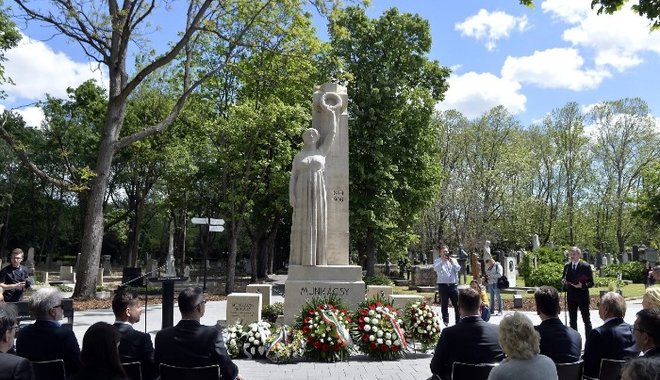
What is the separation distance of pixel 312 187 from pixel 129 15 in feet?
38.5

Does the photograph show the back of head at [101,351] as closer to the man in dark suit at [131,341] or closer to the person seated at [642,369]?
the man in dark suit at [131,341]

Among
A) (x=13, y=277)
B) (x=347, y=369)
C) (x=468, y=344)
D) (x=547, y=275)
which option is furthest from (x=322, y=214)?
(x=547, y=275)

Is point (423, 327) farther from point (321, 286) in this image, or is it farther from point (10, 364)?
point (10, 364)

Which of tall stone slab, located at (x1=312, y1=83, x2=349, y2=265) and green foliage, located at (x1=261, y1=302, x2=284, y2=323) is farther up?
tall stone slab, located at (x1=312, y1=83, x2=349, y2=265)

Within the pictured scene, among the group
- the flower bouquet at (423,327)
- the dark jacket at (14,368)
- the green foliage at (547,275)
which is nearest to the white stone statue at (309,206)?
the flower bouquet at (423,327)

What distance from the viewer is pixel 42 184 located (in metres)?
49.3

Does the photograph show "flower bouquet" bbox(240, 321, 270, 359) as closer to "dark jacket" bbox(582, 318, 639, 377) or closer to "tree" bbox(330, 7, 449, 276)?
"dark jacket" bbox(582, 318, 639, 377)

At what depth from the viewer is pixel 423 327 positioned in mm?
9562

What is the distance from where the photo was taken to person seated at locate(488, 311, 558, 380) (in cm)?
348

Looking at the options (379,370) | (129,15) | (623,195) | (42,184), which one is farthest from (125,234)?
(379,370)

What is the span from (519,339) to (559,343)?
1.39 m

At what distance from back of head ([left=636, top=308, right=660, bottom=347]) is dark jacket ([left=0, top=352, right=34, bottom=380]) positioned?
3.76 meters

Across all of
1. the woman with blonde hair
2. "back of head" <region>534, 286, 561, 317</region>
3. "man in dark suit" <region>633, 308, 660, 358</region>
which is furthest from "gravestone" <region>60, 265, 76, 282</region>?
"man in dark suit" <region>633, 308, 660, 358</region>

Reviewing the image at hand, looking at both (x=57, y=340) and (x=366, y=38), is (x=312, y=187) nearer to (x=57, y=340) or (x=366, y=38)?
(x=57, y=340)
